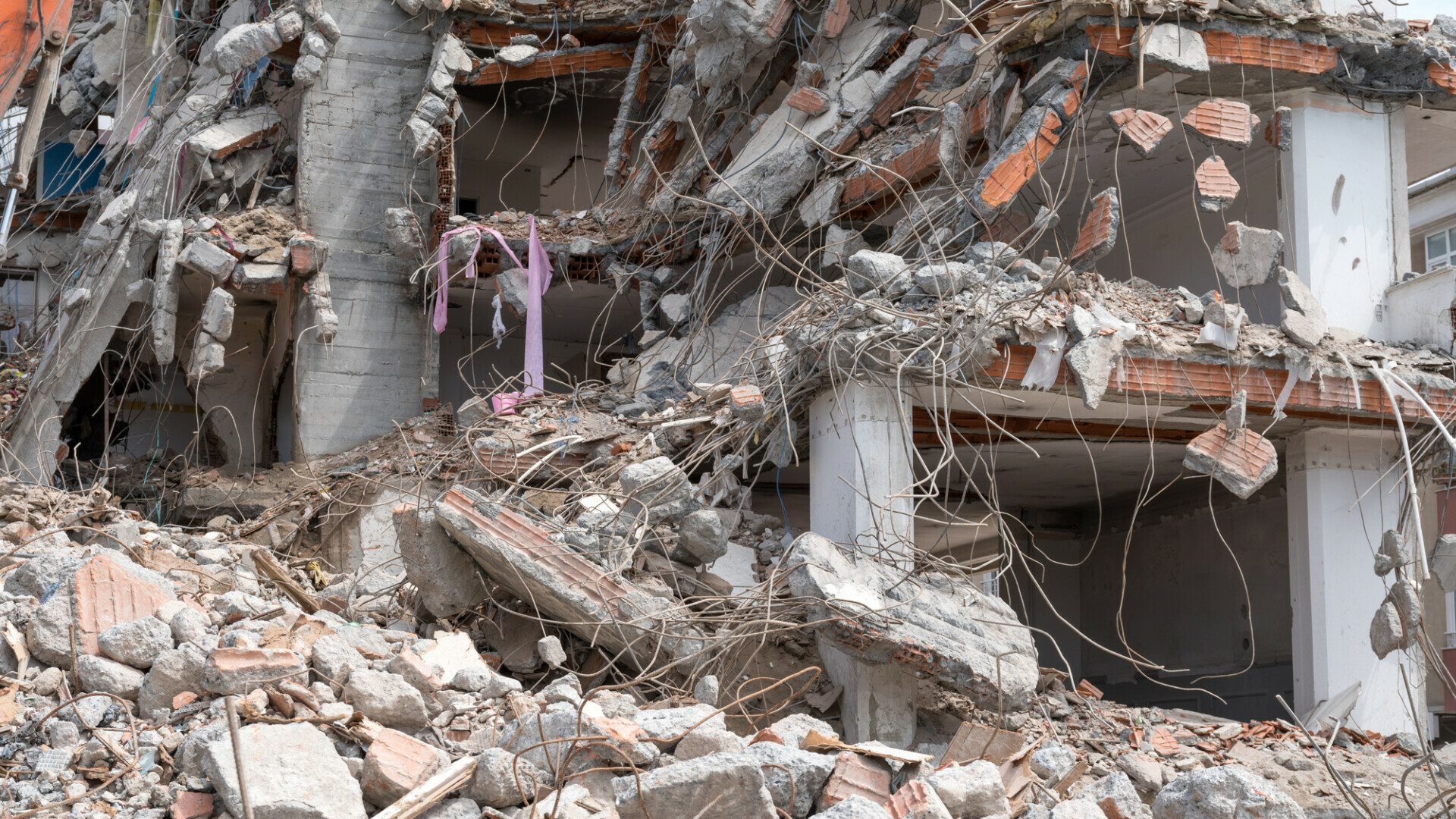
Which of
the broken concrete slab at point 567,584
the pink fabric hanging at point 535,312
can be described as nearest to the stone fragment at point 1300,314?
the broken concrete slab at point 567,584

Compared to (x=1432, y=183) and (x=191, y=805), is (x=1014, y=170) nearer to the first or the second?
(x=191, y=805)

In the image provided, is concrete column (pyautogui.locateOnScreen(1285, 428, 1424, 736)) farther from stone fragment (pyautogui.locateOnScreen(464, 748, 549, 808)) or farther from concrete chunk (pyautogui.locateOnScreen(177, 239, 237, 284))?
concrete chunk (pyautogui.locateOnScreen(177, 239, 237, 284))

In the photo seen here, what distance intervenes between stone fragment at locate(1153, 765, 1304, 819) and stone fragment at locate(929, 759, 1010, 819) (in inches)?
29.8

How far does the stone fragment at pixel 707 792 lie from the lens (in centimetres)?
439

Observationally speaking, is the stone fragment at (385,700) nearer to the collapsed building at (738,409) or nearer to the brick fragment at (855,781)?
the collapsed building at (738,409)

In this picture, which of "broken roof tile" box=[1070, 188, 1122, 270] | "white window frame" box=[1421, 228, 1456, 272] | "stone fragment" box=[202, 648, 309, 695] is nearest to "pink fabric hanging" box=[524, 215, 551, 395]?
"broken roof tile" box=[1070, 188, 1122, 270]

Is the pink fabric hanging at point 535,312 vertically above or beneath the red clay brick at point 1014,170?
beneath

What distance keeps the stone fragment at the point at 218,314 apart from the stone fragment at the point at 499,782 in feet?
26.3

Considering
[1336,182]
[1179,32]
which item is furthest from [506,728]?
[1336,182]

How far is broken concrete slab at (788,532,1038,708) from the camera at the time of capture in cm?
657

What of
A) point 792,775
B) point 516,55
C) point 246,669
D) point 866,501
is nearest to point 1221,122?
point 866,501

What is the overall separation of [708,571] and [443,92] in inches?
284

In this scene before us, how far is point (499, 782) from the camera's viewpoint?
4.42m

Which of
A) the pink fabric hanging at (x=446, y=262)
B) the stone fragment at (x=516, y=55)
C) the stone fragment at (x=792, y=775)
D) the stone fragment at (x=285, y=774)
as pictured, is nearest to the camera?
the stone fragment at (x=285, y=774)
